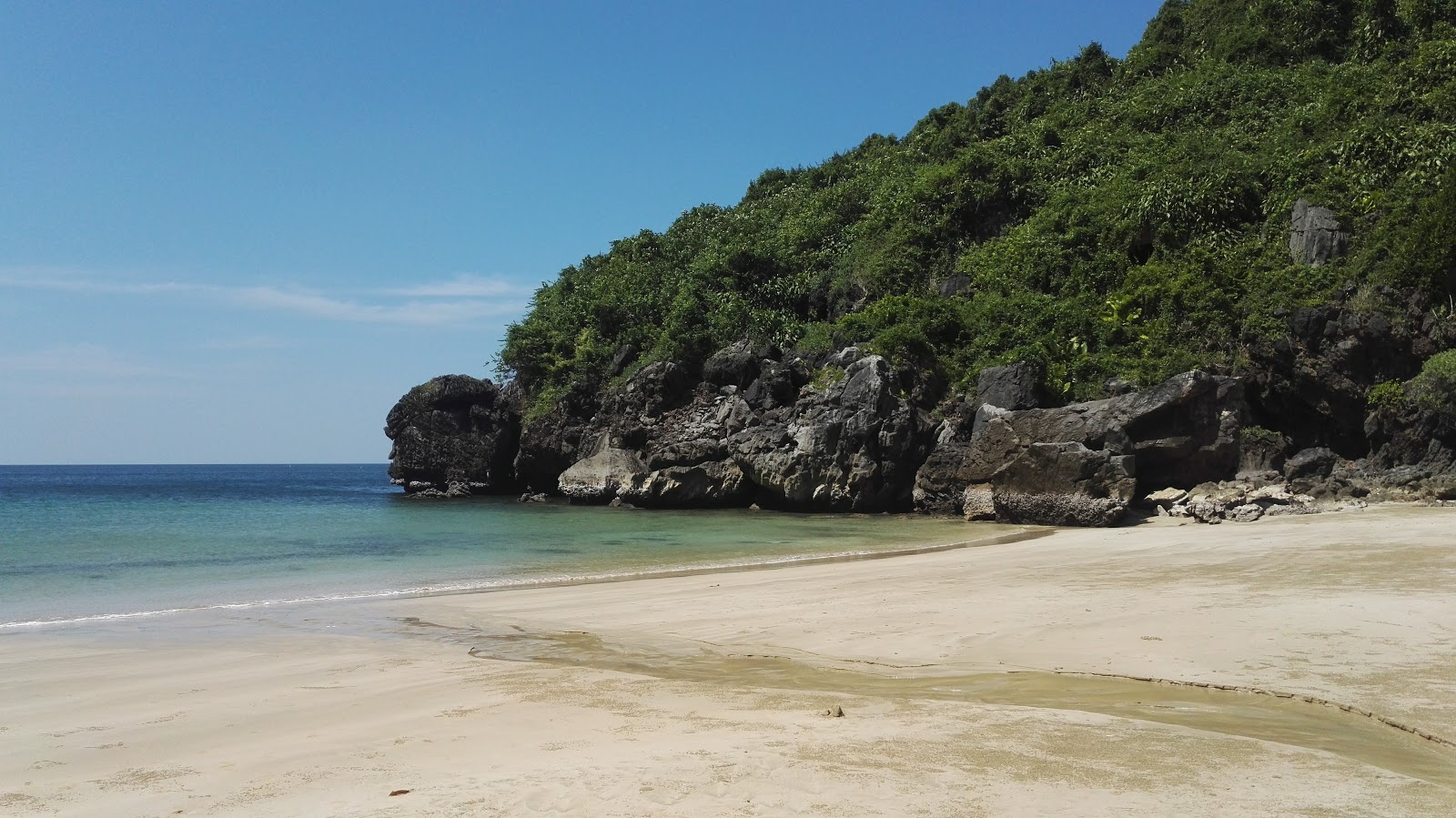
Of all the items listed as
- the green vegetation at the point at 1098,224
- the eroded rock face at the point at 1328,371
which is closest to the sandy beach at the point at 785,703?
the eroded rock face at the point at 1328,371

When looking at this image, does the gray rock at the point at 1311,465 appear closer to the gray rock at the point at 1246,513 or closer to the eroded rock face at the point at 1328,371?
the eroded rock face at the point at 1328,371

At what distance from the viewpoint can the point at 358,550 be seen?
19.6 m

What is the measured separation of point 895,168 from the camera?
46.0 metres

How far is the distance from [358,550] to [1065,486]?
54.5 ft

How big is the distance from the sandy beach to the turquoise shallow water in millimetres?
2312

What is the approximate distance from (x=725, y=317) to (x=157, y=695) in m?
30.0

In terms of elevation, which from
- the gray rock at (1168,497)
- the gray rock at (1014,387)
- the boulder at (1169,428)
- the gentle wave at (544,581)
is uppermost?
the gray rock at (1014,387)

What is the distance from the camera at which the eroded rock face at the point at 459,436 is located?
42.3 m

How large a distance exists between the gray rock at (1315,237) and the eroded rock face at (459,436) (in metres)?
31.8

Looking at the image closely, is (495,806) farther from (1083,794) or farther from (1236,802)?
(1236,802)

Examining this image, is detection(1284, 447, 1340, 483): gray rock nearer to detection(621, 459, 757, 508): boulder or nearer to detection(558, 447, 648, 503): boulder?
detection(621, 459, 757, 508): boulder

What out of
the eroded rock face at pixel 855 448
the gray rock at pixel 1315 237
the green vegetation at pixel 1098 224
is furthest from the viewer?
the eroded rock face at pixel 855 448

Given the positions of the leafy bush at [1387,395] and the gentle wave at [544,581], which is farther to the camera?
the leafy bush at [1387,395]

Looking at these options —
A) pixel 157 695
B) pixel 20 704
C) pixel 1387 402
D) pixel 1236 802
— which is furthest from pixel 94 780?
pixel 1387 402
